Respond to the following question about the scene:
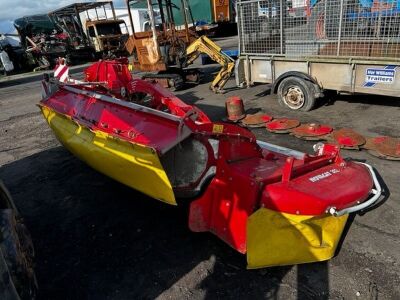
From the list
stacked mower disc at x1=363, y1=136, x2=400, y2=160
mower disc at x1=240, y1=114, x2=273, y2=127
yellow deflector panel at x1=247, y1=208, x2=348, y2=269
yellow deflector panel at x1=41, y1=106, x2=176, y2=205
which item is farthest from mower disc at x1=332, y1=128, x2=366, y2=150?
yellow deflector panel at x1=41, y1=106, x2=176, y2=205

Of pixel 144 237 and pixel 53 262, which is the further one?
pixel 144 237

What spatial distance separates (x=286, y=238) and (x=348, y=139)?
8.84 feet

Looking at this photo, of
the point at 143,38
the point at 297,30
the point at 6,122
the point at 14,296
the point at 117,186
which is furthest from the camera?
the point at 143,38

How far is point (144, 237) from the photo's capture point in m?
3.33

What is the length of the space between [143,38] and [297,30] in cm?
520

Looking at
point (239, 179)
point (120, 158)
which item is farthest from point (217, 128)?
point (120, 158)

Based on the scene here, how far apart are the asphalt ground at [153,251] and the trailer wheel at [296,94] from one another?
149cm

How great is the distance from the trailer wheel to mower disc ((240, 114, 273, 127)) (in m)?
0.76

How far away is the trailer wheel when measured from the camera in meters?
6.30

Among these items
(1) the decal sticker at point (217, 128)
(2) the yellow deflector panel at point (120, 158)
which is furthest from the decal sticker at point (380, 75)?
(2) the yellow deflector panel at point (120, 158)

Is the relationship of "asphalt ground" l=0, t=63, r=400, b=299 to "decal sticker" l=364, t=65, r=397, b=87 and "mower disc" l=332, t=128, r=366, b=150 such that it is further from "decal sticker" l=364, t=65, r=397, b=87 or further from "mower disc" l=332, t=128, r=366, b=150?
"decal sticker" l=364, t=65, r=397, b=87

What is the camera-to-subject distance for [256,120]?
6.05 m

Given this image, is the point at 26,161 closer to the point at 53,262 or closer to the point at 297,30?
the point at 53,262

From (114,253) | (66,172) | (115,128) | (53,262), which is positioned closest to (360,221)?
(114,253)
